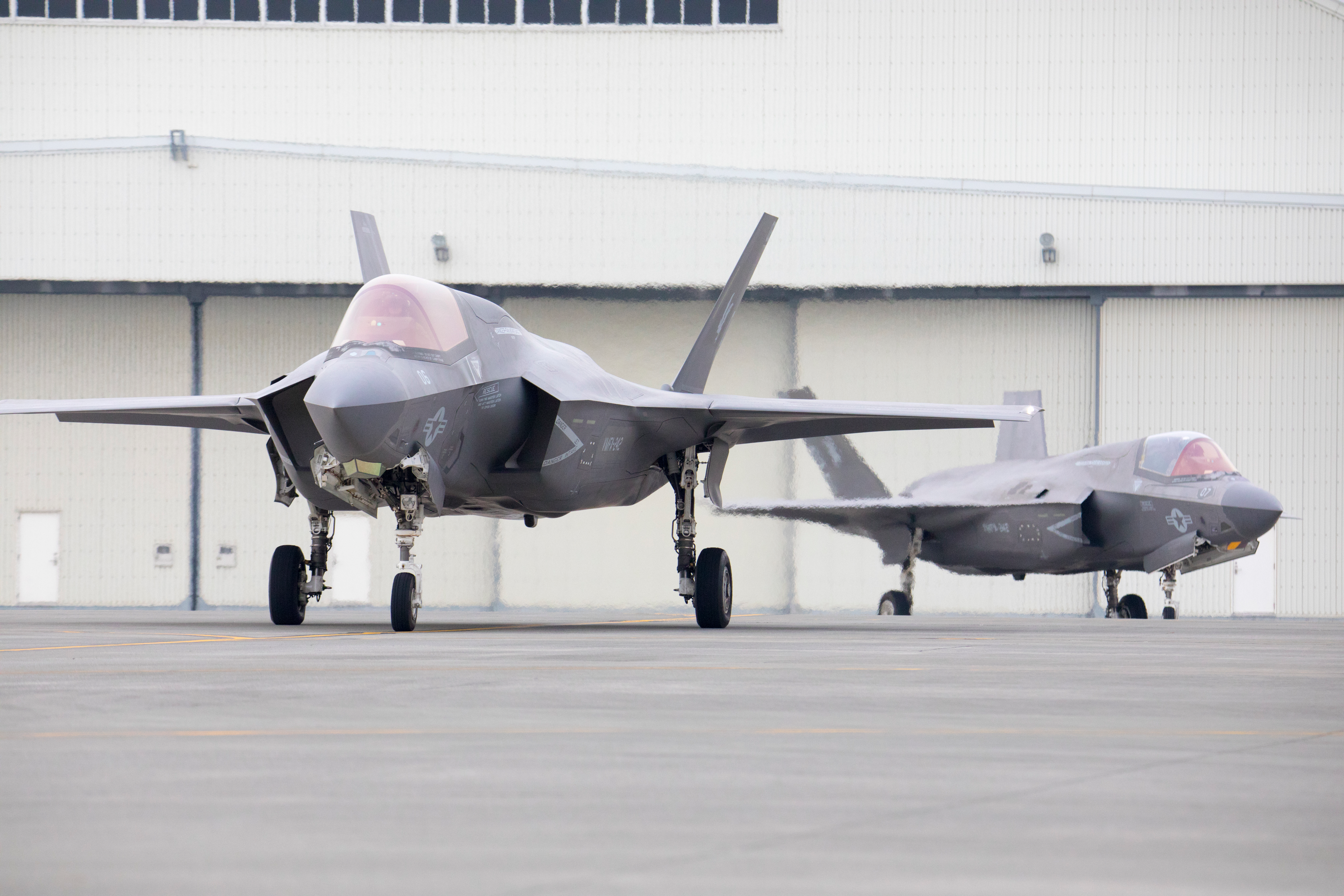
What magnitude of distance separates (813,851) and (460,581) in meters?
26.6

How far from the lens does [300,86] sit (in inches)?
1186

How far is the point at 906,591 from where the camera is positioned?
76.2ft

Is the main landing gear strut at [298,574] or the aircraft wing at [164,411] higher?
the aircraft wing at [164,411]

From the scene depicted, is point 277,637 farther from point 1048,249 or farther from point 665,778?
point 1048,249

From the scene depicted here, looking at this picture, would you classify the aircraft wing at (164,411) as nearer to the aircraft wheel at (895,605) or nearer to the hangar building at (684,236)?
the aircraft wheel at (895,605)

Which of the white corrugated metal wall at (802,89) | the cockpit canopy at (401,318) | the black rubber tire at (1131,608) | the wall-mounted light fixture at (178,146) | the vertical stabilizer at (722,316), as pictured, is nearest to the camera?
the cockpit canopy at (401,318)

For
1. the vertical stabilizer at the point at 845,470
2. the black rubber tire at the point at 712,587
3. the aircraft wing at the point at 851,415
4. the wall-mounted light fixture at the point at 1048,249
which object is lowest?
the black rubber tire at the point at 712,587

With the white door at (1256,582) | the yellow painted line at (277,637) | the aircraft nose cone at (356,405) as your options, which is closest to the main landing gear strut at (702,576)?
the yellow painted line at (277,637)

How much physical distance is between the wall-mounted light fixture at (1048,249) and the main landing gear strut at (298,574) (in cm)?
1663

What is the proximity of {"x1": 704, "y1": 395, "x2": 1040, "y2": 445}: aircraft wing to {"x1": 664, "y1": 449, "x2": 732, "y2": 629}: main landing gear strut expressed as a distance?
88cm

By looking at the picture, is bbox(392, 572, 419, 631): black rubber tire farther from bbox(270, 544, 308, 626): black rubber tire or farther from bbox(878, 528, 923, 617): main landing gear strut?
bbox(878, 528, 923, 617): main landing gear strut

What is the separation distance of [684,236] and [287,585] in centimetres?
1497

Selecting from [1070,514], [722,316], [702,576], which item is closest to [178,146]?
[722,316]

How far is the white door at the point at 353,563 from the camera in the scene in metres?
29.5
